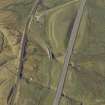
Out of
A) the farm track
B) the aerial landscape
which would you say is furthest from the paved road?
the farm track

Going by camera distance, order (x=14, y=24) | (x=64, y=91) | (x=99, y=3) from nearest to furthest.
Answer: (x=64, y=91), (x=14, y=24), (x=99, y=3)

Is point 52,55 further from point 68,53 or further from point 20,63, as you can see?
point 20,63

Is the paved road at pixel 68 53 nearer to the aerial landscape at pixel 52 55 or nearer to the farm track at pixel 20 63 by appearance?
the aerial landscape at pixel 52 55

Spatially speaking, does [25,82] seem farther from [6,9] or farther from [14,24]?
[6,9]

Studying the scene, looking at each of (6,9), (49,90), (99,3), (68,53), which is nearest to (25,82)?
(49,90)

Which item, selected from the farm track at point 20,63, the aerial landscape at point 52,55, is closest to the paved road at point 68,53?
the aerial landscape at point 52,55

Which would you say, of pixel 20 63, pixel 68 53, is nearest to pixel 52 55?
pixel 68 53

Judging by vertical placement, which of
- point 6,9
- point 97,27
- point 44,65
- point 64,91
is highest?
point 6,9

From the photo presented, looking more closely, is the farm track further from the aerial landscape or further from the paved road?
the paved road
